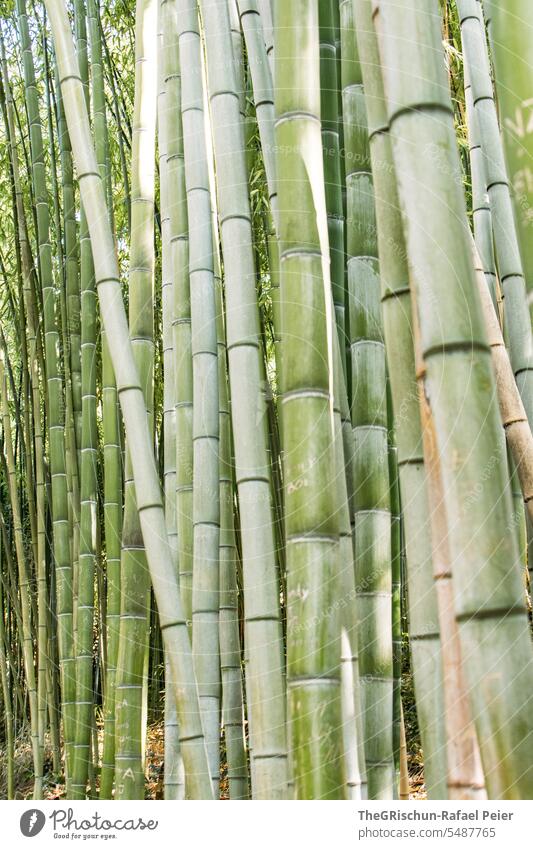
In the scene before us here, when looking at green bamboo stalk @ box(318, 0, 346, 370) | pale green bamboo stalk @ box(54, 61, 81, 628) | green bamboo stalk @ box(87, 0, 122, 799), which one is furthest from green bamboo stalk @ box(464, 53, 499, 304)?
pale green bamboo stalk @ box(54, 61, 81, 628)

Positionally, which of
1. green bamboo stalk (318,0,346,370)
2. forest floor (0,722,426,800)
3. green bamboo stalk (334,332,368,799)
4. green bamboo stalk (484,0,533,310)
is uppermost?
green bamboo stalk (318,0,346,370)

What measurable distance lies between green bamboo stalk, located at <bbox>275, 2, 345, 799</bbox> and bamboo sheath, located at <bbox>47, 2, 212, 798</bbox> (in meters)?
0.22

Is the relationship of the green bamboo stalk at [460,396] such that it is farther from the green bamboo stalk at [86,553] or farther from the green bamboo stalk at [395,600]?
the green bamboo stalk at [86,553]

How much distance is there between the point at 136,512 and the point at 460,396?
2.71 ft

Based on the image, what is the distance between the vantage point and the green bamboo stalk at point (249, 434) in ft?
3.46

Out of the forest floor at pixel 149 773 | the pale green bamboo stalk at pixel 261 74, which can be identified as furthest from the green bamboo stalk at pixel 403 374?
the forest floor at pixel 149 773

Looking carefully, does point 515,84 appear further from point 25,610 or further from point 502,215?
point 25,610

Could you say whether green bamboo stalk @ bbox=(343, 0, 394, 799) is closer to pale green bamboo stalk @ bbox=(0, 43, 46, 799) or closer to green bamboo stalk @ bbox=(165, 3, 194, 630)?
green bamboo stalk @ bbox=(165, 3, 194, 630)

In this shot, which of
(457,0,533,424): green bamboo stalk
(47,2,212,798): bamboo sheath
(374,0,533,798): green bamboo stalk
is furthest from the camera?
(457,0,533,424): green bamboo stalk

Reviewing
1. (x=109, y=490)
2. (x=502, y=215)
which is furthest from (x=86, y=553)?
(x=502, y=215)

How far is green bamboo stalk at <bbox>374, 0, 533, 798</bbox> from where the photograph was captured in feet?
2.12

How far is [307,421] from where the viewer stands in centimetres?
87
